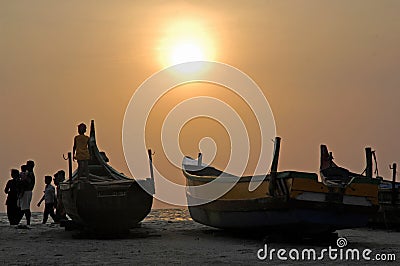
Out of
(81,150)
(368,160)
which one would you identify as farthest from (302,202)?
(81,150)

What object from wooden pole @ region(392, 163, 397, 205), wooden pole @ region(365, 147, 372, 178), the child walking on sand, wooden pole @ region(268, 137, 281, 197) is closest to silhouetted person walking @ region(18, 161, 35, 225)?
the child walking on sand

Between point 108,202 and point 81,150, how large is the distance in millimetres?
1620

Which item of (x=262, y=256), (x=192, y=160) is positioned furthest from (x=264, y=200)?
(x=192, y=160)

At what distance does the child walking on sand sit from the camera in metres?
17.0

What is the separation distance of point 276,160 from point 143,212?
362cm

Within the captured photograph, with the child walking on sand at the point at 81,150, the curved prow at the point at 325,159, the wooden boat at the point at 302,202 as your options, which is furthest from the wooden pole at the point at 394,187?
the child walking on sand at the point at 81,150

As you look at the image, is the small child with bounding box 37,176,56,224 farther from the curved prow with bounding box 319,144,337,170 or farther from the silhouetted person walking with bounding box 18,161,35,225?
the curved prow with bounding box 319,144,337,170

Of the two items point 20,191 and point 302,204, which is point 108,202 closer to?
point 20,191

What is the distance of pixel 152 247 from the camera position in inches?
571

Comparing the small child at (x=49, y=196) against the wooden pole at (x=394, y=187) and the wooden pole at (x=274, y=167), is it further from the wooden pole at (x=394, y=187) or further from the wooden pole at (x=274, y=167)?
the wooden pole at (x=394, y=187)

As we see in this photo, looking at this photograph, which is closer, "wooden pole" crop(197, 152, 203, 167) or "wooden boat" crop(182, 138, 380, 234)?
"wooden boat" crop(182, 138, 380, 234)

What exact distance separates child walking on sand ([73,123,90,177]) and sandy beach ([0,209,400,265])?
1630 millimetres

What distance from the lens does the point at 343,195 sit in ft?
51.0

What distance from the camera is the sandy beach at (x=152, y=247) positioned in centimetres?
1248
